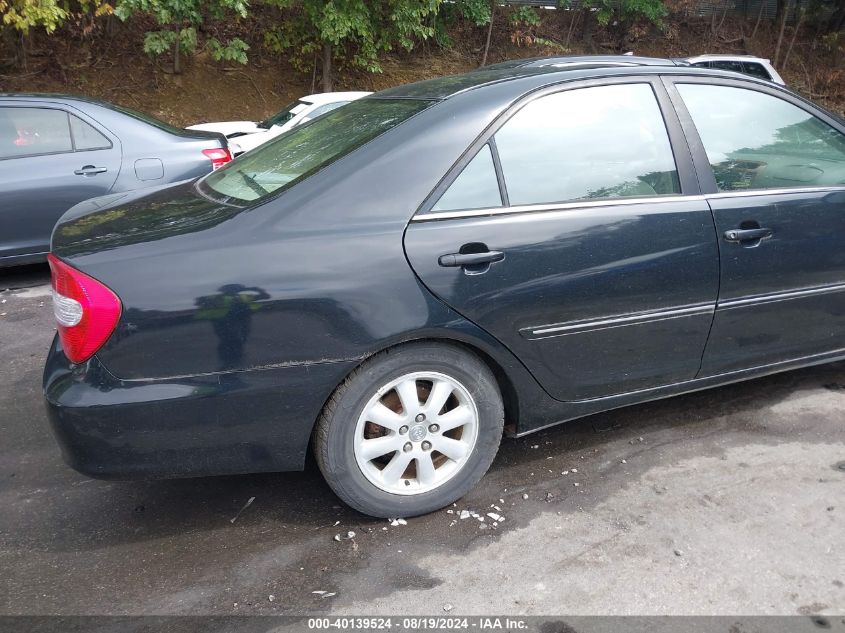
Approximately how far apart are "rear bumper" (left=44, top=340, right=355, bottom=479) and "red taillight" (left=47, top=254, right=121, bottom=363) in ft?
0.20

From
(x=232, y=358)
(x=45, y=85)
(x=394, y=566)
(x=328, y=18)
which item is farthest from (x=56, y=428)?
(x=45, y=85)

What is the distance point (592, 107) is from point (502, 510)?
1.66m

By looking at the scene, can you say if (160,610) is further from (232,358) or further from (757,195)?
(757,195)

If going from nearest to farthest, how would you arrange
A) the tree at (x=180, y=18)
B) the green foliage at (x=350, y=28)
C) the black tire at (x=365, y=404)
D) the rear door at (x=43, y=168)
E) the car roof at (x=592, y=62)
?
the black tire at (x=365, y=404) → the car roof at (x=592, y=62) → the rear door at (x=43, y=168) → the tree at (x=180, y=18) → the green foliage at (x=350, y=28)

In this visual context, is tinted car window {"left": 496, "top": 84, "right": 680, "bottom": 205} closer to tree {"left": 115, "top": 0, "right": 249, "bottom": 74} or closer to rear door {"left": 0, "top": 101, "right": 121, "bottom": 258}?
rear door {"left": 0, "top": 101, "right": 121, "bottom": 258}

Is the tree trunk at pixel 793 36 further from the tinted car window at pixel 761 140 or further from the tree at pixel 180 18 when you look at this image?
the tinted car window at pixel 761 140

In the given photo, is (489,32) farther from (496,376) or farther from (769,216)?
(496,376)

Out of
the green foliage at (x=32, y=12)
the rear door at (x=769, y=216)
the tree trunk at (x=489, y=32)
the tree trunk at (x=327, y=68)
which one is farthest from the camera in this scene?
the tree trunk at (x=489, y=32)

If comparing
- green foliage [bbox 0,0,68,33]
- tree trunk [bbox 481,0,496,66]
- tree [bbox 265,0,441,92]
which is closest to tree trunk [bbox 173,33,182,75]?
tree [bbox 265,0,441,92]

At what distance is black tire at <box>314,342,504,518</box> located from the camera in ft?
8.64

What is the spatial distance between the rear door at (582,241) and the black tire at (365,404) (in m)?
0.18

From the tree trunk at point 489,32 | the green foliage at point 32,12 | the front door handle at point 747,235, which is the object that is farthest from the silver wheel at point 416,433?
the tree trunk at point 489,32

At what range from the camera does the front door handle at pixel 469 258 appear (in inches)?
104

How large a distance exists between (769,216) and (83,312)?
8.91ft
